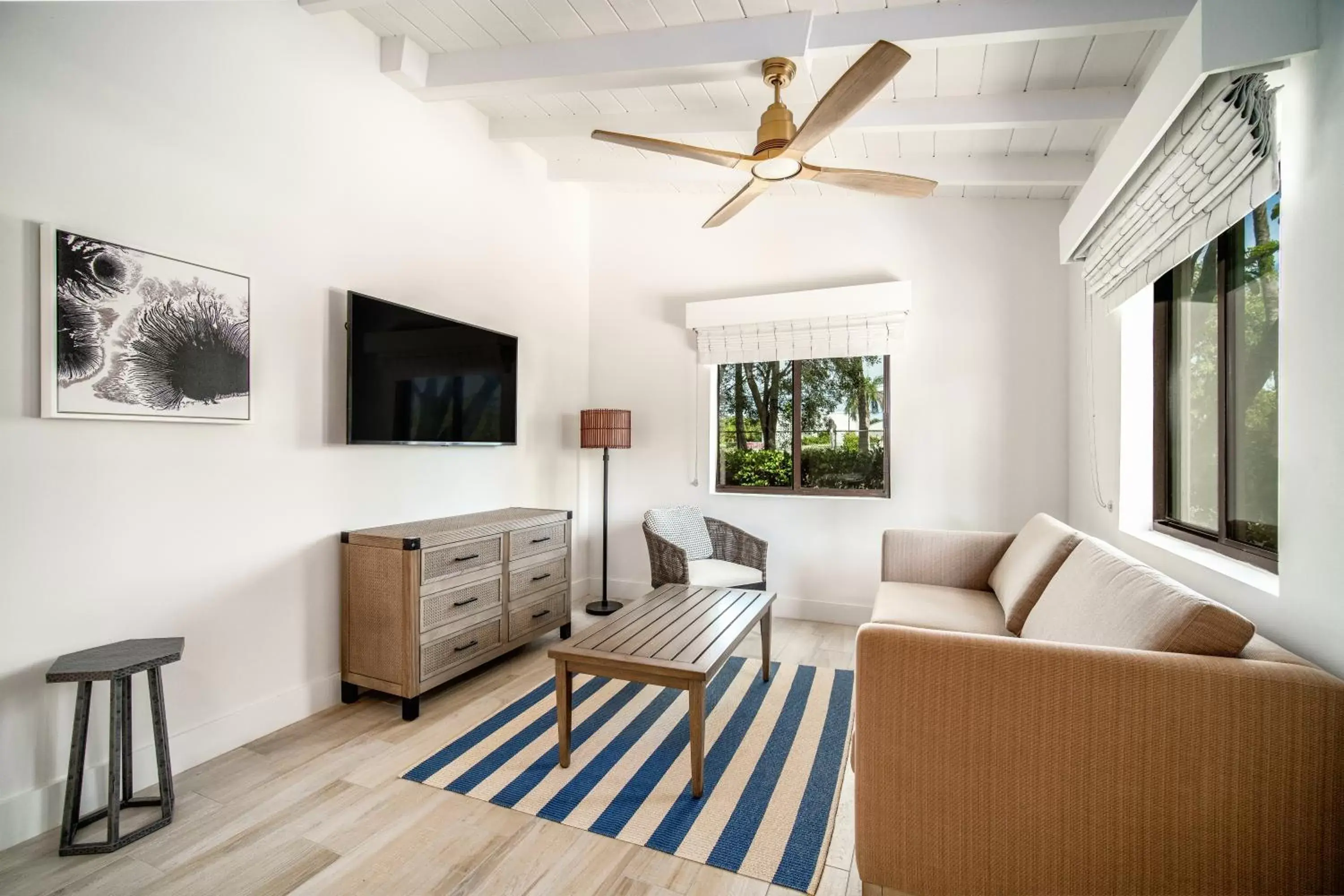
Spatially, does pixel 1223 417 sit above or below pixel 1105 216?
below

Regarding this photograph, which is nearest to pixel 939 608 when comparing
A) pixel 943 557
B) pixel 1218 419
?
pixel 943 557

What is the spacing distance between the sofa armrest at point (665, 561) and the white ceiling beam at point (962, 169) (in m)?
2.18

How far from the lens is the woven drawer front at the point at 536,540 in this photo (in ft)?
10.5

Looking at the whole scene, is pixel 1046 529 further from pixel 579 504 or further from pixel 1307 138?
pixel 579 504

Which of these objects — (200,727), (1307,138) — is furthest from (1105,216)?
(200,727)

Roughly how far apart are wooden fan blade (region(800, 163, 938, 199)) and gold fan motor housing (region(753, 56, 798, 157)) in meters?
0.19

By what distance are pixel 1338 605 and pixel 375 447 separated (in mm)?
A: 3345

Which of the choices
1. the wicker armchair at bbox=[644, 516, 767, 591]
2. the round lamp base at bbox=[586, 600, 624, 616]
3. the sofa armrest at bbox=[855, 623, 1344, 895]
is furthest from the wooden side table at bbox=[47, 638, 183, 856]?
the round lamp base at bbox=[586, 600, 624, 616]

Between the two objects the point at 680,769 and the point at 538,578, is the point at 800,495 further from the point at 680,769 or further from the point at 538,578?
the point at 680,769

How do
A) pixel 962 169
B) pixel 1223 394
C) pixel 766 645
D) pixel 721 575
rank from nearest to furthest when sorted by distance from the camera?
1. pixel 1223 394
2. pixel 766 645
3. pixel 962 169
4. pixel 721 575

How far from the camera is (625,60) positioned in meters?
2.63

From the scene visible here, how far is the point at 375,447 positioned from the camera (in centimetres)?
299

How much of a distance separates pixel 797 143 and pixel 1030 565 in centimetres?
192

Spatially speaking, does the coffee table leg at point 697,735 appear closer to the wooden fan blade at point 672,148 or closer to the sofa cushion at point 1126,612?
the sofa cushion at point 1126,612
